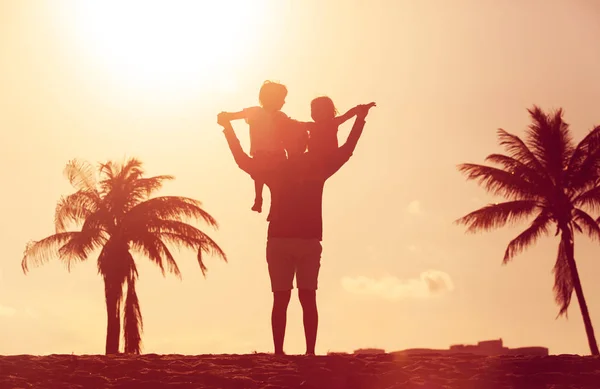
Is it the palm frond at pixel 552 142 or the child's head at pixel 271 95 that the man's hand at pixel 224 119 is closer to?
the child's head at pixel 271 95

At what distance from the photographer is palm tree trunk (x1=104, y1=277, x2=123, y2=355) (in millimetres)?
31406

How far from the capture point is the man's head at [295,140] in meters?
10.7

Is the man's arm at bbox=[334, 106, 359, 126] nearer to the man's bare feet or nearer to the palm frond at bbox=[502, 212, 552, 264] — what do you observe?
the man's bare feet

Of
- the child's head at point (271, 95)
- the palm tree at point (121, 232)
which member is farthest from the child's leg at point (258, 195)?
the palm tree at point (121, 232)

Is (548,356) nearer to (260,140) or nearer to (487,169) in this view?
(260,140)

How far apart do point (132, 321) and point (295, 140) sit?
21.7 metres

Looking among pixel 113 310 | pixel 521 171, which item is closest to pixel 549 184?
pixel 521 171

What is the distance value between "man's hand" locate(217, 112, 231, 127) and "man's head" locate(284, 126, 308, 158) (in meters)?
0.73

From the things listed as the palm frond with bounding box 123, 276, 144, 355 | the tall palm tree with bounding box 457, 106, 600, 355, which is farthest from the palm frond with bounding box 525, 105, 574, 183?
the palm frond with bounding box 123, 276, 144, 355

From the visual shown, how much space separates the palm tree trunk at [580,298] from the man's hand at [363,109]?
906 inches

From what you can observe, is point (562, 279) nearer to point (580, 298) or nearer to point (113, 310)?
point (580, 298)

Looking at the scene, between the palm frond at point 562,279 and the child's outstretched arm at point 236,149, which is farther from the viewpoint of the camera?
the palm frond at point 562,279

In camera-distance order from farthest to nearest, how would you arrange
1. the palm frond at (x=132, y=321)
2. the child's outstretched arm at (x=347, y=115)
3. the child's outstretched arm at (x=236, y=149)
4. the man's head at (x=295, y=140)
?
1. the palm frond at (x=132, y=321)
2. the child's outstretched arm at (x=347, y=115)
3. the child's outstretched arm at (x=236, y=149)
4. the man's head at (x=295, y=140)

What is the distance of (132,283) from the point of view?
32125 millimetres
